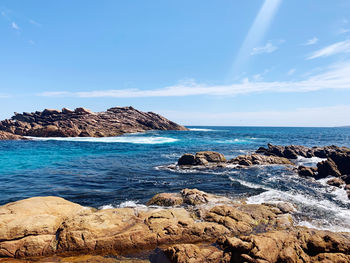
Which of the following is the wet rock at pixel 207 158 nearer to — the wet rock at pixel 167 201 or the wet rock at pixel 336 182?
the wet rock at pixel 336 182

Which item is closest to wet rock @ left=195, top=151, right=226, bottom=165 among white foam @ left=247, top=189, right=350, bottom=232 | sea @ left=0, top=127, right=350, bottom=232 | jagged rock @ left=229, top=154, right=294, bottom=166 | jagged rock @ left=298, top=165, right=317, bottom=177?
jagged rock @ left=229, top=154, right=294, bottom=166

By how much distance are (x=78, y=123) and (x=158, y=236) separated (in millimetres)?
89111

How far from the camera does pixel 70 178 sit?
20.5 meters

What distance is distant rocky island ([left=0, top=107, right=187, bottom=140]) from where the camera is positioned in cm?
7451

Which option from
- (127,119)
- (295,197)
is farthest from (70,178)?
(127,119)

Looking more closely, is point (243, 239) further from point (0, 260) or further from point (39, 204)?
point (39, 204)

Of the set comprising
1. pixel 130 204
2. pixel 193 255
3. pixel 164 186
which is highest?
pixel 193 255

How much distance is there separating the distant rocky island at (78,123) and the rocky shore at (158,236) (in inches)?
2754

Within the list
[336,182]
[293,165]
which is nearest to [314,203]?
[336,182]

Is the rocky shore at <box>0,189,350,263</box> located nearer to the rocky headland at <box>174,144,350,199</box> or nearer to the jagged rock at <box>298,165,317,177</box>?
the rocky headland at <box>174,144,350,199</box>

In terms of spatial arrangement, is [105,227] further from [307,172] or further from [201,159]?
[307,172]

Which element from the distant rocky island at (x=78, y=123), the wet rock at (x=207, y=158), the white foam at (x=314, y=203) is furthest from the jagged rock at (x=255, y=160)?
the distant rocky island at (x=78, y=123)

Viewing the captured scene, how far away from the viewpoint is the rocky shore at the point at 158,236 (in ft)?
24.8

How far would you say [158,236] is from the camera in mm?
9148
